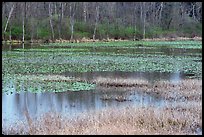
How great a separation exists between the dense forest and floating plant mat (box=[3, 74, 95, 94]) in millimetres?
34675

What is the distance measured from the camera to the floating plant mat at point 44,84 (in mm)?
18484

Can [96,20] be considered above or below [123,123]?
above

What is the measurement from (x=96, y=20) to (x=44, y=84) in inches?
1931

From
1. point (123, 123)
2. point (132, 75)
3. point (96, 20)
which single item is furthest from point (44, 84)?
point (96, 20)

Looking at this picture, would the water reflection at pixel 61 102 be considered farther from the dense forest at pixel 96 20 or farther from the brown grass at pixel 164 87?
the dense forest at pixel 96 20

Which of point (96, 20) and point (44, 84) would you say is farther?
point (96, 20)

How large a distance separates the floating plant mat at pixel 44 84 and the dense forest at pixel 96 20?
1365 inches

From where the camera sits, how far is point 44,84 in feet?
65.3

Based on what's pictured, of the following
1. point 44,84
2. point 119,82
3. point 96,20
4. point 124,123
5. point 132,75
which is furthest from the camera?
point 96,20

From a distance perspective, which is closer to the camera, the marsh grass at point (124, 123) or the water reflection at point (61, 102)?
the marsh grass at point (124, 123)

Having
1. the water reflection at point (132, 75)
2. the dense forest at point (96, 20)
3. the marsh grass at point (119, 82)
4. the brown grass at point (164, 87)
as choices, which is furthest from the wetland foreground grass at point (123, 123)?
the dense forest at point (96, 20)

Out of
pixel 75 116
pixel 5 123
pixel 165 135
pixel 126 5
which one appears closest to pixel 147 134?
pixel 165 135

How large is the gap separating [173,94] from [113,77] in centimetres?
619

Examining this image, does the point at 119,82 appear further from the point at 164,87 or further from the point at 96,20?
the point at 96,20
